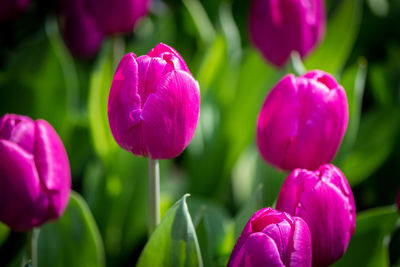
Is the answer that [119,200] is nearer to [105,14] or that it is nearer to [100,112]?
[100,112]

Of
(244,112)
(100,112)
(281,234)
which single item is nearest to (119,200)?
(100,112)

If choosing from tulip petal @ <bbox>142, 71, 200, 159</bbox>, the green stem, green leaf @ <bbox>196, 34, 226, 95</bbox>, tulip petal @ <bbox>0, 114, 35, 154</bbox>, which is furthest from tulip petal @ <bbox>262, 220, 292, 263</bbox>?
green leaf @ <bbox>196, 34, 226, 95</bbox>

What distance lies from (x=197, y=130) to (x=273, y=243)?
494 millimetres

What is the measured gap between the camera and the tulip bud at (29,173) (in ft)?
1.66

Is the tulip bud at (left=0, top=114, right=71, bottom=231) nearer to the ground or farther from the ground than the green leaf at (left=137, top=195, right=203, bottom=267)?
farther from the ground

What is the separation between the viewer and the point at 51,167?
52cm

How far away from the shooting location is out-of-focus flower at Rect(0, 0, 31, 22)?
885 mm

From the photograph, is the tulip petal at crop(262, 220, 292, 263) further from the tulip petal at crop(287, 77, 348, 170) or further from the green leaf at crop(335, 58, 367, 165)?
the green leaf at crop(335, 58, 367, 165)

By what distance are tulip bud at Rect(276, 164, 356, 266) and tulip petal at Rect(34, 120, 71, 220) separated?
0.20 meters

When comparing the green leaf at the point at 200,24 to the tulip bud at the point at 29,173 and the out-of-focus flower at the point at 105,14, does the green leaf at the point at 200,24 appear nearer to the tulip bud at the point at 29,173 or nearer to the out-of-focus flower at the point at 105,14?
the out-of-focus flower at the point at 105,14

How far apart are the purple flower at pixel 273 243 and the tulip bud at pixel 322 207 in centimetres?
4

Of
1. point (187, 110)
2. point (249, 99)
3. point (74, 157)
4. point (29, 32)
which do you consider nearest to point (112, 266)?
point (74, 157)

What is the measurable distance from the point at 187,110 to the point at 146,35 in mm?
538

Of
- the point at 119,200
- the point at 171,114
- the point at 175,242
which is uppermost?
the point at 171,114
